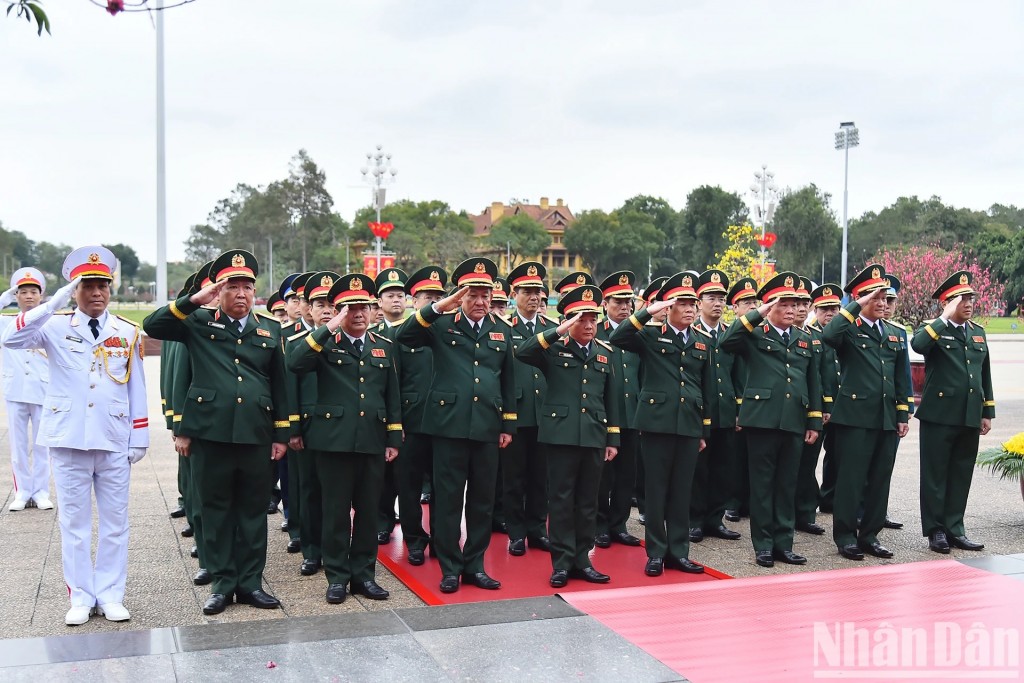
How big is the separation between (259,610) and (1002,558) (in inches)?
206

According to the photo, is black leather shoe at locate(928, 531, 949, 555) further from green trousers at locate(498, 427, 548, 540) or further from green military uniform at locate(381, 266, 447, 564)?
green military uniform at locate(381, 266, 447, 564)

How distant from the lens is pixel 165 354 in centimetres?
796

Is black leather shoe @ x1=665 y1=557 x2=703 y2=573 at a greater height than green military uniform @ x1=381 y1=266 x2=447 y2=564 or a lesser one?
lesser

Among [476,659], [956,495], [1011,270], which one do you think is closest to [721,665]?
[476,659]

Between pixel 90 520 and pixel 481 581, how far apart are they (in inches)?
95.1

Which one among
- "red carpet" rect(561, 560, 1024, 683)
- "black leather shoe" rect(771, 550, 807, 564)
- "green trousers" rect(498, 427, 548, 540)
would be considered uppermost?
"green trousers" rect(498, 427, 548, 540)

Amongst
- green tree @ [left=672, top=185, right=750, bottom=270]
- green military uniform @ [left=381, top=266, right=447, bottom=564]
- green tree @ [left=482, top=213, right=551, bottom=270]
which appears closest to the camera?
green military uniform @ [left=381, top=266, right=447, bottom=564]

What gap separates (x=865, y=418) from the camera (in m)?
7.19

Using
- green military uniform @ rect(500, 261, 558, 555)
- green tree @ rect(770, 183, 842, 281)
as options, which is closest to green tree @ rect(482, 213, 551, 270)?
green tree @ rect(770, 183, 842, 281)

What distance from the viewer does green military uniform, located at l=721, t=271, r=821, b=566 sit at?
22.8 ft

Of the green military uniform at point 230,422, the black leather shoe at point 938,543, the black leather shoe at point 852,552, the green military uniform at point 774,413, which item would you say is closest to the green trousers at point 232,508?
the green military uniform at point 230,422

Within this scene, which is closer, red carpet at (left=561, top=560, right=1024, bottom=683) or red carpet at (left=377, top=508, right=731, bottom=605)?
red carpet at (left=561, top=560, right=1024, bottom=683)

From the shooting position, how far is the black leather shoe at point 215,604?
5.52m

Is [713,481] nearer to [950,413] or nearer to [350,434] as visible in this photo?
[950,413]
